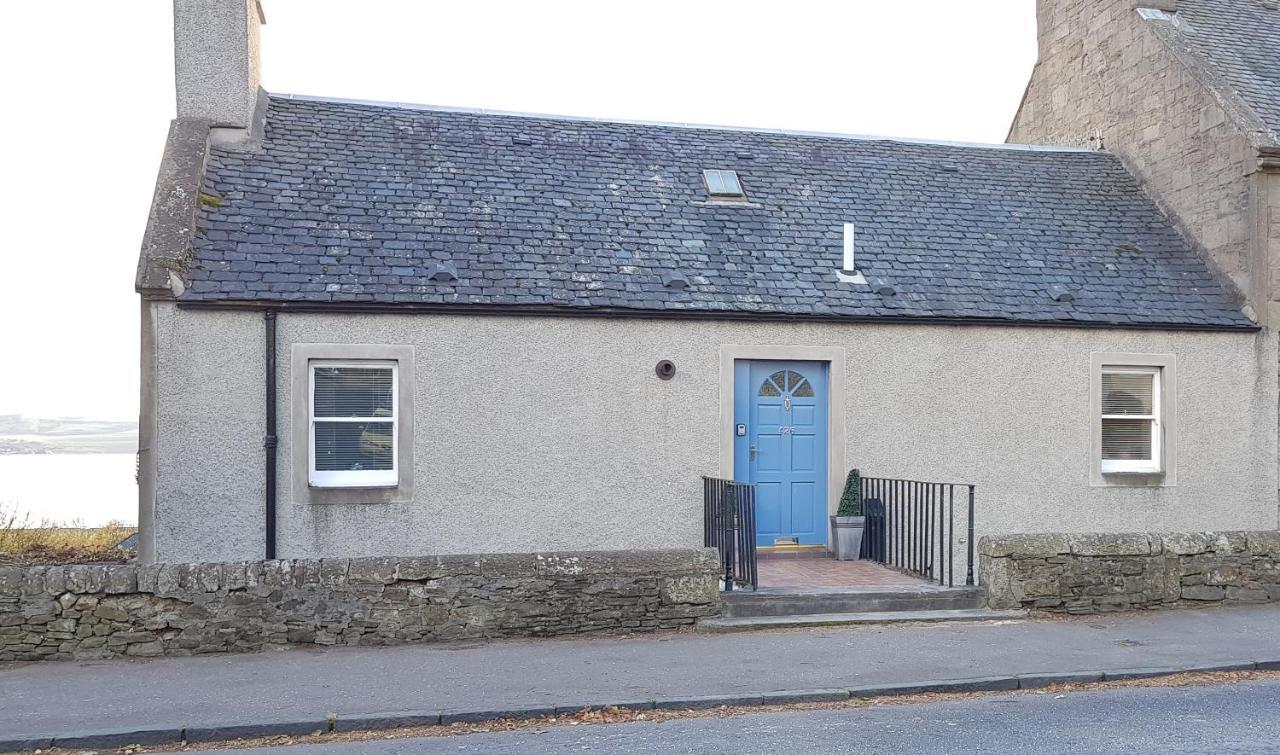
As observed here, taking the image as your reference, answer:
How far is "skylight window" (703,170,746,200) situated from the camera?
46.2ft

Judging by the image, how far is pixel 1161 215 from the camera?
599 inches

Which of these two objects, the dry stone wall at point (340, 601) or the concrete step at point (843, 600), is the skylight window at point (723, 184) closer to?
the concrete step at point (843, 600)

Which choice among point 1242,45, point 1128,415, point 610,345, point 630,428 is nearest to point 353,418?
point 610,345

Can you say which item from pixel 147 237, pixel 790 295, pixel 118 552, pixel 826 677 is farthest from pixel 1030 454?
pixel 118 552

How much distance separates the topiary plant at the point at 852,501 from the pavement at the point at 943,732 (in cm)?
464

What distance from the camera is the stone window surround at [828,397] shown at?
12008mm

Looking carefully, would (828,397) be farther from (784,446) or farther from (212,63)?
(212,63)

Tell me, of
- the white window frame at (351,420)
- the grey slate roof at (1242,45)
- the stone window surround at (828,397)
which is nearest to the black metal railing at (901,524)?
the stone window surround at (828,397)

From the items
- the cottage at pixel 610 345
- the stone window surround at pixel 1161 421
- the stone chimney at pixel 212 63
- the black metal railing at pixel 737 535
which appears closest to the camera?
the black metal railing at pixel 737 535

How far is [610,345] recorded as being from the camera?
A: 11.8 m

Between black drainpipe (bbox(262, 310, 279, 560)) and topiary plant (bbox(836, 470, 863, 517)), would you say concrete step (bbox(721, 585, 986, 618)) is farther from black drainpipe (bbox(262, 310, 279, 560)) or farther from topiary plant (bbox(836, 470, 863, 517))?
A: black drainpipe (bbox(262, 310, 279, 560))

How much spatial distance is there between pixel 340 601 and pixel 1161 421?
9876mm

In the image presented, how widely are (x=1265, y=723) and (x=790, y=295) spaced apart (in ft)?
22.1

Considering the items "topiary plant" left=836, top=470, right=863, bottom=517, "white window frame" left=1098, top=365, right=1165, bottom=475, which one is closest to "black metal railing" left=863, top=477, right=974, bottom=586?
"topiary plant" left=836, top=470, right=863, bottom=517
